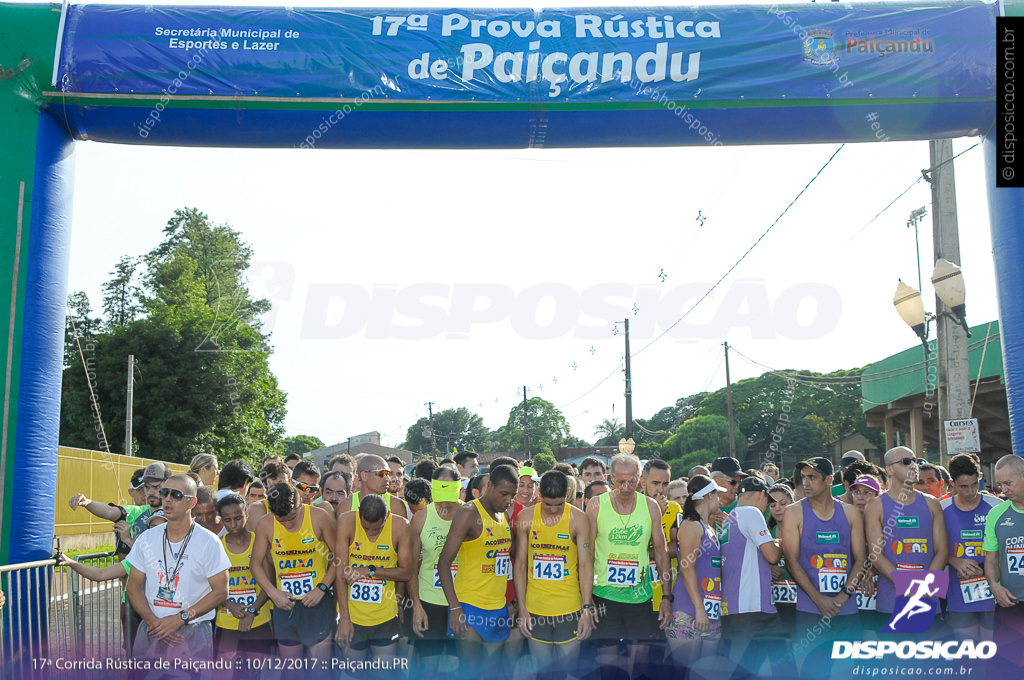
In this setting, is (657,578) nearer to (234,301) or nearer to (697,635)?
(697,635)

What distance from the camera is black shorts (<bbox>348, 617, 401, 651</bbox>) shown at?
5664 mm

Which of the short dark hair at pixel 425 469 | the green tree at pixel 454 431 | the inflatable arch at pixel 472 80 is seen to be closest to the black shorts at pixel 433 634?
the short dark hair at pixel 425 469

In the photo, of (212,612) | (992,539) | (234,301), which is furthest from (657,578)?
(234,301)

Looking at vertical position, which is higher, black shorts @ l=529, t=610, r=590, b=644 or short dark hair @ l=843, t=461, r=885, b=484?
short dark hair @ l=843, t=461, r=885, b=484

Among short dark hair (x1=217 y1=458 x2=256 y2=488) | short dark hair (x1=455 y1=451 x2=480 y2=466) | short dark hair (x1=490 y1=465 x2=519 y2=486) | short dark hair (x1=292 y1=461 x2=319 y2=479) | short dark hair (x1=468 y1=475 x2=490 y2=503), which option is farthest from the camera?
short dark hair (x1=455 y1=451 x2=480 y2=466)

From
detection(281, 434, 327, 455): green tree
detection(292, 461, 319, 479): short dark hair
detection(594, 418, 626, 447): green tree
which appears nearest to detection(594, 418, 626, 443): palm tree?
detection(594, 418, 626, 447): green tree

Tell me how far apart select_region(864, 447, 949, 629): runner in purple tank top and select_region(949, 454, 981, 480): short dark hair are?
0.93 feet

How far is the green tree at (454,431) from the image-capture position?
313ft

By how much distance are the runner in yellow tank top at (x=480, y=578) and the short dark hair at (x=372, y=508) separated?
493mm

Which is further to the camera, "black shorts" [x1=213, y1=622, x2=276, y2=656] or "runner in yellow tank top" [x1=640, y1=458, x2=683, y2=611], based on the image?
"runner in yellow tank top" [x1=640, y1=458, x2=683, y2=611]

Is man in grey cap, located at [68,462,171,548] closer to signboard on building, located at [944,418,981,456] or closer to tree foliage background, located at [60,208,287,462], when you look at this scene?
signboard on building, located at [944,418,981,456]

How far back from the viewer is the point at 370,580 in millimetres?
5688

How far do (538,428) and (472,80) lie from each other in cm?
7260

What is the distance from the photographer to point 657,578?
19.5 ft
